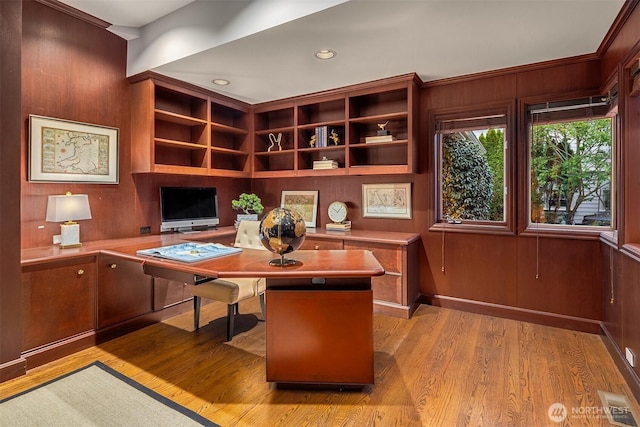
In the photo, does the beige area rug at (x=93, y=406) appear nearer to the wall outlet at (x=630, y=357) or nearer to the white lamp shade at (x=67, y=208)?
the white lamp shade at (x=67, y=208)

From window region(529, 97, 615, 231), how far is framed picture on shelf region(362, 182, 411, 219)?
122 centimetres

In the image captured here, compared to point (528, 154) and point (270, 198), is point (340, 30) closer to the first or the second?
point (528, 154)

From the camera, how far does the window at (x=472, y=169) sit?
345 cm

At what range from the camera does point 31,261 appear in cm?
237

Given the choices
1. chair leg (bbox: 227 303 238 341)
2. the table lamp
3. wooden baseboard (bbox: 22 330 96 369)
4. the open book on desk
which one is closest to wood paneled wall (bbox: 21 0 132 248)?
the table lamp

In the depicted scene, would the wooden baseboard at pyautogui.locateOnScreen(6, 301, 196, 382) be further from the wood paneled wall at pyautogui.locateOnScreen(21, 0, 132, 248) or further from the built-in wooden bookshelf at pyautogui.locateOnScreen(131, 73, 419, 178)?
the built-in wooden bookshelf at pyautogui.locateOnScreen(131, 73, 419, 178)

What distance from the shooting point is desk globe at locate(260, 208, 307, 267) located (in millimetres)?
2004

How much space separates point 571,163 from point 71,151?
456 centimetres

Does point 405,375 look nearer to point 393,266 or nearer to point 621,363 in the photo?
point 393,266

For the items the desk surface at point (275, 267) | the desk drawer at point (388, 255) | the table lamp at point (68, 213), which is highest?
the table lamp at point (68, 213)

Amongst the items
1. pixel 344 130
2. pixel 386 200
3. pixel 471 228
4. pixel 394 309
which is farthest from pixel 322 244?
pixel 471 228

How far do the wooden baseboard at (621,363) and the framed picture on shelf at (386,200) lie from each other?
1956 millimetres

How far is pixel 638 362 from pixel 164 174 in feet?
14.0

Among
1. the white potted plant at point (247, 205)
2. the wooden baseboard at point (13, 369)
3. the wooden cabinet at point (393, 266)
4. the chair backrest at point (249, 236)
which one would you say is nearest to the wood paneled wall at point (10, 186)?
the wooden baseboard at point (13, 369)
